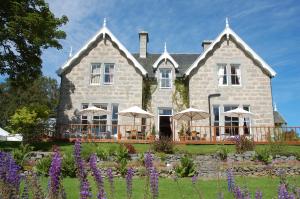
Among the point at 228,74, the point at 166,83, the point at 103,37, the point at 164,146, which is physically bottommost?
the point at 164,146

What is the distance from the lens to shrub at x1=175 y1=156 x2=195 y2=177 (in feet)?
47.8

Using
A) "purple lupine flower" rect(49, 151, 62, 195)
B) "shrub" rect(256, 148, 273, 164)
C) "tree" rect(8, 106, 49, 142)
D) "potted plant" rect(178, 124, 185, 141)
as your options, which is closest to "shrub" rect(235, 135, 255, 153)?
"shrub" rect(256, 148, 273, 164)

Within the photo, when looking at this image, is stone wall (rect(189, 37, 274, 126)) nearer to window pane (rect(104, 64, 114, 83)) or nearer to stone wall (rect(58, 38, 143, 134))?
stone wall (rect(58, 38, 143, 134))

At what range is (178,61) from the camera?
100 feet

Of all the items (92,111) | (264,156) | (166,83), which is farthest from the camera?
(166,83)

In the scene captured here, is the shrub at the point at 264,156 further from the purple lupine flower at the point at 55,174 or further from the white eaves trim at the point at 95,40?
the purple lupine flower at the point at 55,174

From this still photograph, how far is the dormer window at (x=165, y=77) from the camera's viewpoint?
26.9 metres

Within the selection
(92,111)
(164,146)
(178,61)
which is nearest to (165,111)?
(92,111)

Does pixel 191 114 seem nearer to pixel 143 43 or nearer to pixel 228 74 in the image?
pixel 228 74

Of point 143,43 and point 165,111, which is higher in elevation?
point 143,43

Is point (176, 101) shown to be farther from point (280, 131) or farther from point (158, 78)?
point (280, 131)

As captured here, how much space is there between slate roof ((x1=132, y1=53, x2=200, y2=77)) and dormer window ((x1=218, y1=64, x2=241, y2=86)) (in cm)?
299

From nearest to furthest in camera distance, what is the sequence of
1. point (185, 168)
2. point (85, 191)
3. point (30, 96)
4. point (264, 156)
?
point (85, 191), point (185, 168), point (264, 156), point (30, 96)

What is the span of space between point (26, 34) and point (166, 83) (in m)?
11.2
